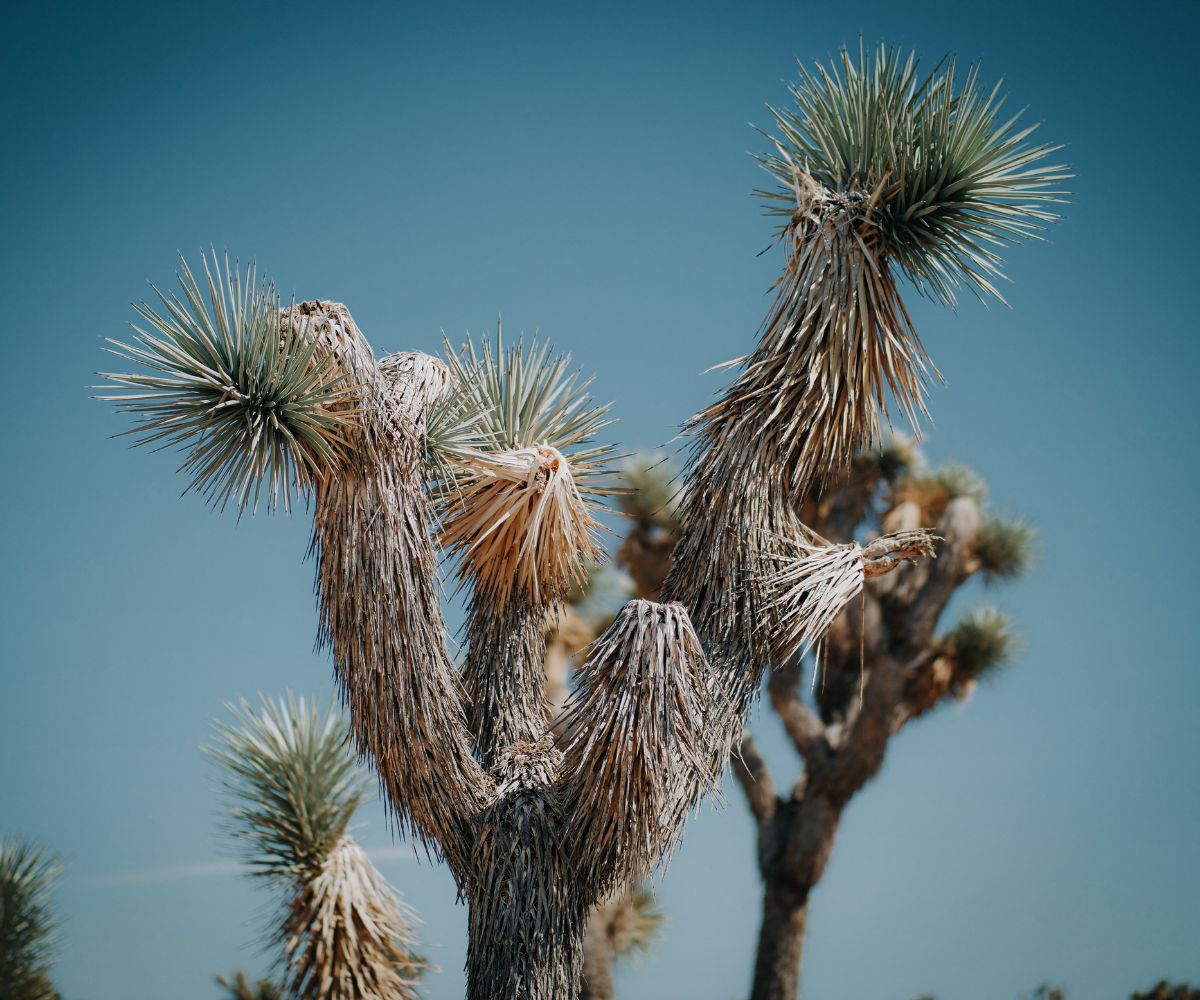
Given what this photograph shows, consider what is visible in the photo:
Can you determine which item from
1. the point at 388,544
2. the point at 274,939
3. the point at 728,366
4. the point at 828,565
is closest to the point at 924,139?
the point at 728,366

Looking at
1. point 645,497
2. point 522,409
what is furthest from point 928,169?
point 645,497

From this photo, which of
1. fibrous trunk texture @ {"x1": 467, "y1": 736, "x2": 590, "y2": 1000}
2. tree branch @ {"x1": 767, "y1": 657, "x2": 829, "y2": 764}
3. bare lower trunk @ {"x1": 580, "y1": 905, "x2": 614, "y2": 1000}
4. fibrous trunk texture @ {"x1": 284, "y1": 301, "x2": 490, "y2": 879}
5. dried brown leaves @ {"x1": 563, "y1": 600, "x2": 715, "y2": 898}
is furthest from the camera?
tree branch @ {"x1": 767, "y1": 657, "x2": 829, "y2": 764}

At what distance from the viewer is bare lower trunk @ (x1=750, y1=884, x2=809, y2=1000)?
10.2m

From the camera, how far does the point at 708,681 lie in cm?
523

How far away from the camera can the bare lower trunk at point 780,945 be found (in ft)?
33.6

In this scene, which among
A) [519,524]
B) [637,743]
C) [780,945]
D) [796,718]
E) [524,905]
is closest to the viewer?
[637,743]

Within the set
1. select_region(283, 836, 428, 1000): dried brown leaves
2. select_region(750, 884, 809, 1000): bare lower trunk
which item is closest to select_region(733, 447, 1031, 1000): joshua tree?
select_region(750, 884, 809, 1000): bare lower trunk

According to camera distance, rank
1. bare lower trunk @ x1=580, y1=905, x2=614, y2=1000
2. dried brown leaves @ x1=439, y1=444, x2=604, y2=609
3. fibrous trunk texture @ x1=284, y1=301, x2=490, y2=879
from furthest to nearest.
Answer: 1. bare lower trunk @ x1=580, y1=905, x2=614, y2=1000
2. dried brown leaves @ x1=439, y1=444, x2=604, y2=609
3. fibrous trunk texture @ x1=284, y1=301, x2=490, y2=879

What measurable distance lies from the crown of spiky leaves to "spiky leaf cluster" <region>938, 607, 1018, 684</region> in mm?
5294

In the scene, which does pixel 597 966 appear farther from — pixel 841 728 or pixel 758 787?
pixel 841 728

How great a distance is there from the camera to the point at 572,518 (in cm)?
596

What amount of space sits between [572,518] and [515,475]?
1.24 feet

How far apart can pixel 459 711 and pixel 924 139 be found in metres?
3.33

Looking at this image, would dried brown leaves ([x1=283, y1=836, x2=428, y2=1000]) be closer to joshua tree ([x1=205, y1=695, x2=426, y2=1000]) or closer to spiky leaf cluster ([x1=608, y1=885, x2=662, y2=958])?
joshua tree ([x1=205, y1=695, x2=426, y2=1000])
